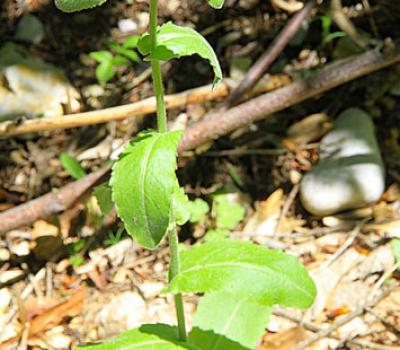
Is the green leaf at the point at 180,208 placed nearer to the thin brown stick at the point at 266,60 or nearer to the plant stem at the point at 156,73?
the plant stem at the point at 156,73

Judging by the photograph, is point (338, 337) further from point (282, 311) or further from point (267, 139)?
point (267, 139)

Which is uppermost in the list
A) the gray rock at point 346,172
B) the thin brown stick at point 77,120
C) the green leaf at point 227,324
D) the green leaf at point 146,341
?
the thin brown stick at point 77,120

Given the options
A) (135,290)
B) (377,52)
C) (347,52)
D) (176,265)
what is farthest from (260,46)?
(176,265)

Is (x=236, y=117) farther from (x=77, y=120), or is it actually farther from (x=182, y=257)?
(x=182, y=257)

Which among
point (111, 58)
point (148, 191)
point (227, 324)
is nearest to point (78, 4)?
point (148, 191)

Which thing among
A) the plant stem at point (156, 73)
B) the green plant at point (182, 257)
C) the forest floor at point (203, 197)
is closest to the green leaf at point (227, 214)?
the forest floor at point (203, 197)

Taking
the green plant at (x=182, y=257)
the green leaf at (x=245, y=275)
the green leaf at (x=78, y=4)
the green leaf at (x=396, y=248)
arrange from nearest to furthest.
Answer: the green leaf at (x=78, y=4)
the green plant at (x=182, y=257)
the green leaf at (x=245, y=275)
the green leaf at (x=396, y=248)

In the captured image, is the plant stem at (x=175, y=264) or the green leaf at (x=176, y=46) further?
the plant stem at (x=175, y=264)
